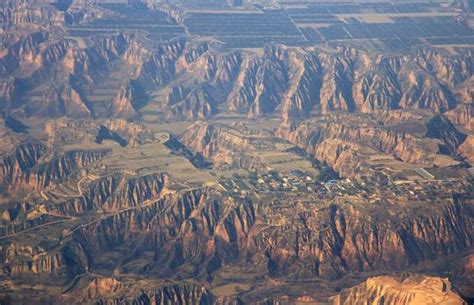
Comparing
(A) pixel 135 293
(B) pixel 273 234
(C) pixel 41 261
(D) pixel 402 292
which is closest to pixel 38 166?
(C) pixel 41 261

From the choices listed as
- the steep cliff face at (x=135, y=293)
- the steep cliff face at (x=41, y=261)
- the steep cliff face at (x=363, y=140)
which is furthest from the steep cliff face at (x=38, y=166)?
the steep cliff face at (x=135, y=293)

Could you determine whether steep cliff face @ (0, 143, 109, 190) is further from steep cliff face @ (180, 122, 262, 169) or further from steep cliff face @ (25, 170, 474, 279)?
steep cliff face @ (180, 122, 262, 169)

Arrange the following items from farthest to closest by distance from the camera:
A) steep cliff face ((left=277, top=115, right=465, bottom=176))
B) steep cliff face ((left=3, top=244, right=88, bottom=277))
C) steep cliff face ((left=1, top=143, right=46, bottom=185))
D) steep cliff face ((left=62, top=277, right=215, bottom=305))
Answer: steep cliff face ((left=1, top=143, right=46, bottom=185))
steep cliff face ((left=277, top=115, right=465, bottom=176))
steep cliff face ((left=3, top=244, right=88, bottom=277))
steep cliff face ((left=62, top=277, right=215, bottom=305))

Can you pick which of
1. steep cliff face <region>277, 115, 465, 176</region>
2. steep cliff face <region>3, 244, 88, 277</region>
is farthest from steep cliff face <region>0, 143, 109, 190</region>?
steep cliff face <region>277, 115, 465, 176</region>

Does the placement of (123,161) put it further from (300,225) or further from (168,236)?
(300,225)

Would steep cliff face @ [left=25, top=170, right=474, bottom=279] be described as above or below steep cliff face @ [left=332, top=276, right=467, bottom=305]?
below

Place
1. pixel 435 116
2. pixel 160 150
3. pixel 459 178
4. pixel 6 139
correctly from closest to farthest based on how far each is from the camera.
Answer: pixel 459 178
pixel 160 150
pixel 6 139
pixel 435 116

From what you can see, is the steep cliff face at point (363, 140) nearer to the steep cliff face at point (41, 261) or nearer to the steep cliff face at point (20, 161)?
the steep cliff face at point (20, 161)

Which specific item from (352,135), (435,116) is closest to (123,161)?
(352,135)

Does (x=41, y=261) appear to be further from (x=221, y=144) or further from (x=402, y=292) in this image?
(x=221, y=144)
